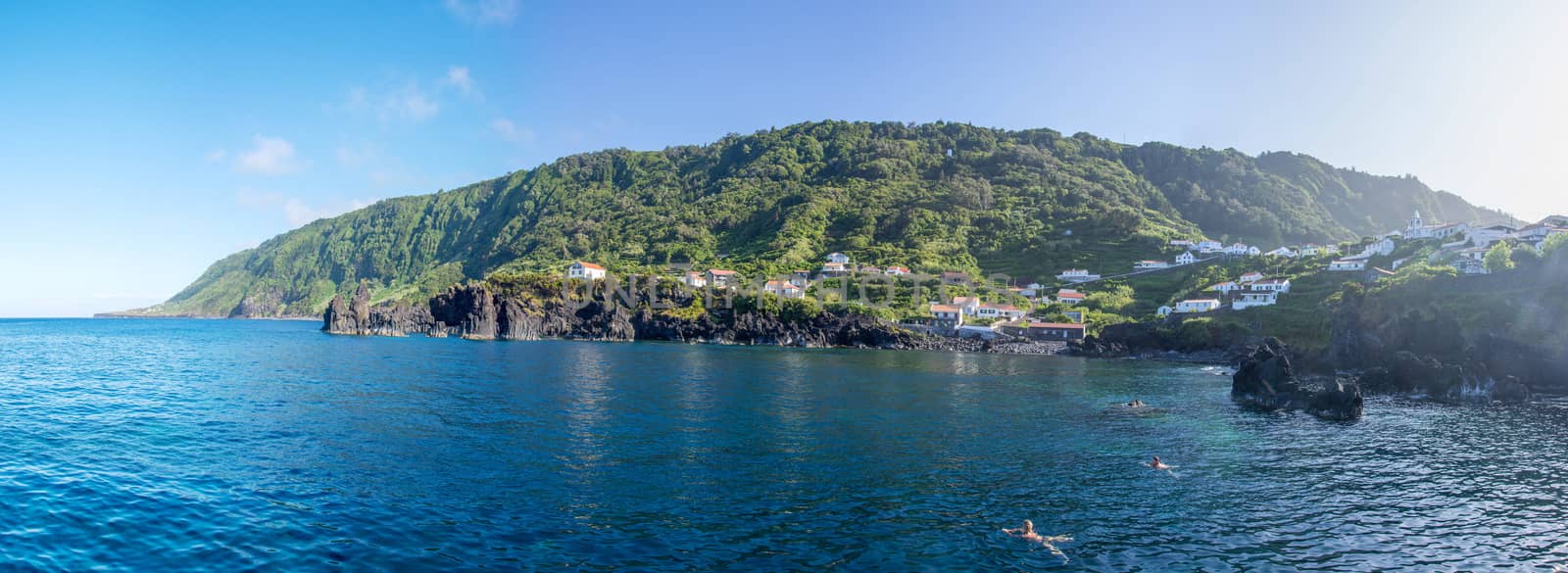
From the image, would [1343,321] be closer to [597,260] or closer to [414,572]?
[414,572]

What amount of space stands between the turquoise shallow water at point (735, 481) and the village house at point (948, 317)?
221 ft

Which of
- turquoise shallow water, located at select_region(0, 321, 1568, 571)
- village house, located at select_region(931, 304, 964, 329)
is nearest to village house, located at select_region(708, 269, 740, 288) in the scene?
village house, located at select_region(931, 304, 964, 329)

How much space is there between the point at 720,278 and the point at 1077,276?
72.8 m

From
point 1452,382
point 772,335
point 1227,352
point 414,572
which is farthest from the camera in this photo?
point 772,335

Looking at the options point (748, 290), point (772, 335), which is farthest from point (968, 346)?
point (748, 290)

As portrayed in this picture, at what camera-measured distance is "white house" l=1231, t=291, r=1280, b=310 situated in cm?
10481

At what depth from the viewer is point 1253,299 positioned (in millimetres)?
106375

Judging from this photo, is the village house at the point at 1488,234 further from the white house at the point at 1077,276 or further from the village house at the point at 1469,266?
the white house at the point at 1077,276

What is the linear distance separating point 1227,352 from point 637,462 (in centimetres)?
8750

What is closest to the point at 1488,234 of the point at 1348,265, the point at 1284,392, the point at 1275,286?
the point at 1348,265

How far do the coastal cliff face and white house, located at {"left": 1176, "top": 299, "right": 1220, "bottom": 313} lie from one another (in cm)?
2680

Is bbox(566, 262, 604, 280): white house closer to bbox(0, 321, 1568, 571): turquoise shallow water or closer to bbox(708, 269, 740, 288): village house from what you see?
bbox(708, 269, 740, 288): village house

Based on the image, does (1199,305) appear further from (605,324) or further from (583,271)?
(583,271)

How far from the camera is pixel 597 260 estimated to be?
600 feet
